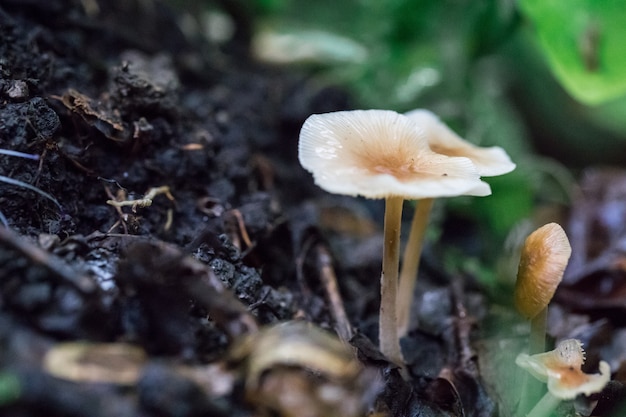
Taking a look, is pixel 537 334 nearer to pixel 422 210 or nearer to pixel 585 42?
pixel 422 210

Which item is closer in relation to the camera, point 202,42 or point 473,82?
point 202,42

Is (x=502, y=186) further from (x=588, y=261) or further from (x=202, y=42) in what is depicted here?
(x=202, y=42)

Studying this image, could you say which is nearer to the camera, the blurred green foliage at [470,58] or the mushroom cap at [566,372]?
the mushroom cap at [566,372]

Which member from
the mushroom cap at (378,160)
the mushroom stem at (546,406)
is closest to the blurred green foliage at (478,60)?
the mushroom cap at (378,160)

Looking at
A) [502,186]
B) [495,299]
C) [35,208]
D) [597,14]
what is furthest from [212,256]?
[597,14]

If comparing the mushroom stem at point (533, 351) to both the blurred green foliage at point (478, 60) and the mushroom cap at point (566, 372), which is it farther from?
the blurred green foliage at point (478, 60)

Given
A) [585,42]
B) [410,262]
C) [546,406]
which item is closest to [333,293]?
[410,262]

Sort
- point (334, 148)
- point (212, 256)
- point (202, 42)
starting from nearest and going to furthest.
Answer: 1. point (334, 148)
2. point (212, 256)
3. point (202, 42)
